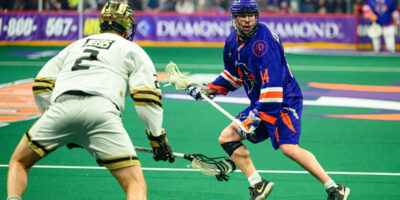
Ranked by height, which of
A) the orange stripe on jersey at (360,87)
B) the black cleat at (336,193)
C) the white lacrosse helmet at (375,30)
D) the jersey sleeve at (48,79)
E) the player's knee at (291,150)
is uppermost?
the jersey sleeve at (48,79)

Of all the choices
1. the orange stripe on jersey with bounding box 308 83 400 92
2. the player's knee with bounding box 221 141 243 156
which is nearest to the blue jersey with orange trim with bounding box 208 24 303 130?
the player's knee with bounding box 221 141 243 156

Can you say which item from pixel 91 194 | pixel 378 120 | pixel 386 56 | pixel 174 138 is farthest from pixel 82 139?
pixel 386 56

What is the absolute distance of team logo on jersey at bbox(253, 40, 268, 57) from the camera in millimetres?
5160

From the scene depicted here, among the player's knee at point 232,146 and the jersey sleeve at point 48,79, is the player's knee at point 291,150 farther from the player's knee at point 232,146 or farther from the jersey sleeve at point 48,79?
the jersey sleeve at point 48,79

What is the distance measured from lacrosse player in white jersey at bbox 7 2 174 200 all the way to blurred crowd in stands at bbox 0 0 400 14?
15617mm

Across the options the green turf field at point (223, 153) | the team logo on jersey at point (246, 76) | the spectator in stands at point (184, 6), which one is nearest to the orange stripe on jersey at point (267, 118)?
the team logo on jersey at point (246, 76)

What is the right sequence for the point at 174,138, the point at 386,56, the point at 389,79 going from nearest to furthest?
the point at 174,138 < the point at 389,79 < the point at 386,56

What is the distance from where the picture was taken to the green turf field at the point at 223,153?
241 inches

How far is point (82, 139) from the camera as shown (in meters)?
4.33

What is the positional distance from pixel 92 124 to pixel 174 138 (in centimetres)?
431

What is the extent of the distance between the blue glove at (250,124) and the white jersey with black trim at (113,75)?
1.04 m

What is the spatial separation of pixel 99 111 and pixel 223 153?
3.70m

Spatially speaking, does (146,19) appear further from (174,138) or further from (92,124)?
(92,124)

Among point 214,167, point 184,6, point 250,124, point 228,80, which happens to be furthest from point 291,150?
point 184,6
